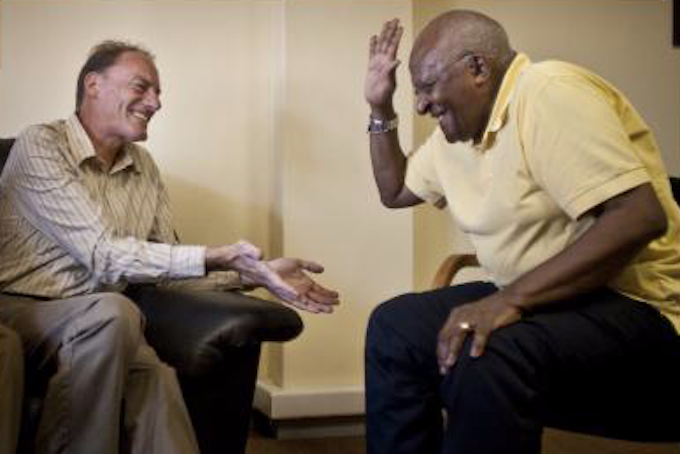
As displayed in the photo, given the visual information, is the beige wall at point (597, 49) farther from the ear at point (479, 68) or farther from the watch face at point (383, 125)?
the ear at point (479, 68)

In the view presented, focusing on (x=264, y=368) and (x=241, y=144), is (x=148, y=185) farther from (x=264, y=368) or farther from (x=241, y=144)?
(x=264, y=368)

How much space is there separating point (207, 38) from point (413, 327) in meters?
1.41

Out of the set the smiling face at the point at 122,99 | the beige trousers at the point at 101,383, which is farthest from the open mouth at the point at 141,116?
the beige trousers at the point at 101,383

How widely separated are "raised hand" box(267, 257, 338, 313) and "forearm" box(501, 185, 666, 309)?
63 centimetres

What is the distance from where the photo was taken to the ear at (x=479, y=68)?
1.38m

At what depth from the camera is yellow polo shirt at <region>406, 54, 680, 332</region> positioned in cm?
121

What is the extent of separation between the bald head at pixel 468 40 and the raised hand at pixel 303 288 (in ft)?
2.07

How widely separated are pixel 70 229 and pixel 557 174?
3.55 ft

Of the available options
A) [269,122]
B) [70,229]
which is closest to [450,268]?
[70,229]

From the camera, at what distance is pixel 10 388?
1.41 meters

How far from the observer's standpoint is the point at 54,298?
5.91 ft

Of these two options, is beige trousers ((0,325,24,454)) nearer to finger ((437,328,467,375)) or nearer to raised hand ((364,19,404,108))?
finger ((437,328,467,375))

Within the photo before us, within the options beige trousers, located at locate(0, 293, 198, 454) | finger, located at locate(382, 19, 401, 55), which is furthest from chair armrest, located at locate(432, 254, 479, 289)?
beige trousers, located at locate(0, 293, 198, 454)

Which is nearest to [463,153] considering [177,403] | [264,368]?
[177,403]
